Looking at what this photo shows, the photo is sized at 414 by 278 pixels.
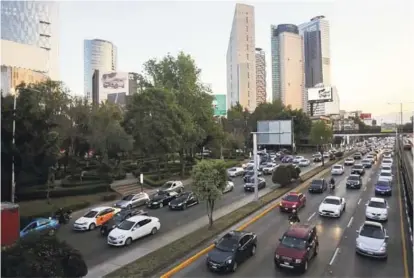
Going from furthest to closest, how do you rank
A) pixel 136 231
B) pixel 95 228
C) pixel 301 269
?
pixel 95 228 → pixel 136 231 → pixel 301 269

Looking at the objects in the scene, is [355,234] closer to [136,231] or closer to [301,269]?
[301,269]

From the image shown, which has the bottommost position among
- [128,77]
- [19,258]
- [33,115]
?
[19,258]

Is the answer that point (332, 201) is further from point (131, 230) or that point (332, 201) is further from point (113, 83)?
point (113, 83)

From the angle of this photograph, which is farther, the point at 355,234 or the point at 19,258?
the point at 355,234

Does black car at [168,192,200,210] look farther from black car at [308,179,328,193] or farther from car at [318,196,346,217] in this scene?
black car at [308,179,328,193]

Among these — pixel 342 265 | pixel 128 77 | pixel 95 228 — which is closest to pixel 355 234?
pixel 342 265

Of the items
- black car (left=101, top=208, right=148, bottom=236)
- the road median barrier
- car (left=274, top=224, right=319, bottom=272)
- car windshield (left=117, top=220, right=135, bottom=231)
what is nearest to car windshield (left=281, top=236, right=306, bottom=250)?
car (left=274, top=224, right=319, bottom=272)
